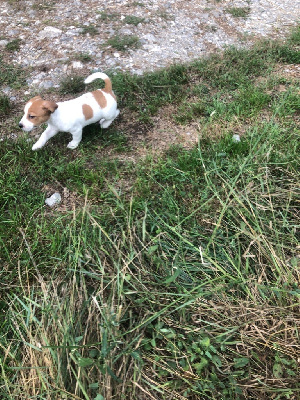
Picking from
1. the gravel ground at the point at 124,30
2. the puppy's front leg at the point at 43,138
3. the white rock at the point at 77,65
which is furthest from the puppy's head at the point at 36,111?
the white rock at the point at 77,65

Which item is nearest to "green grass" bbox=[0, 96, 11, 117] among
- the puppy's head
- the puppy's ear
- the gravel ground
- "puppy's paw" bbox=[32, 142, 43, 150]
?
the gravel ground

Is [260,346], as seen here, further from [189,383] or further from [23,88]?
[23,88]

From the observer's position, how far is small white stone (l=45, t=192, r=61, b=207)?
2830mm

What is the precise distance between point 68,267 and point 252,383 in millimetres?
1261

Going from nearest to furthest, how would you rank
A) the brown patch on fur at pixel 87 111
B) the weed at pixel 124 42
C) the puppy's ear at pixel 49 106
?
the puppy's ear at pixel 49 106
the brown patch on fur at pixel 87 111
the weed at pixel 124 42

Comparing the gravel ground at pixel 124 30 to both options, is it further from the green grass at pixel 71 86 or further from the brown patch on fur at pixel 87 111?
the brown patch on fur at pixel 87 111

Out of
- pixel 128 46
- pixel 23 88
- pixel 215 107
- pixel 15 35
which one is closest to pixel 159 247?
pixel 215 107

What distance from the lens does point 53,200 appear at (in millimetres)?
2846

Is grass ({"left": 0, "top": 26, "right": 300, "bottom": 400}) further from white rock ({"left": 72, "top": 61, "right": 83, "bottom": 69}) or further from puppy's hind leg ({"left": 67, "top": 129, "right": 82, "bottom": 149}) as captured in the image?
white rock ({"left": 72, "top": 61, "right": 83, "bottom": 69})

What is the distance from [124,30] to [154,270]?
11.2ft

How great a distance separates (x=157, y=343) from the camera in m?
2.02

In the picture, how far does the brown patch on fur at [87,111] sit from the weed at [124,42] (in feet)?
5.24

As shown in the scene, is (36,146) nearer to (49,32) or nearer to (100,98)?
(100,98)

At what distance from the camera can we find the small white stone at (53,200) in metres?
2.83
